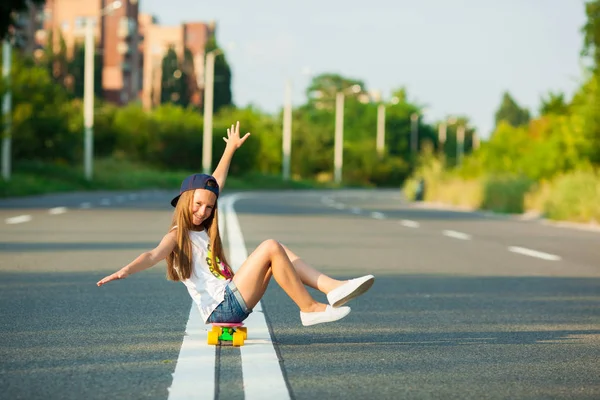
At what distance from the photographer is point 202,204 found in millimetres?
7211

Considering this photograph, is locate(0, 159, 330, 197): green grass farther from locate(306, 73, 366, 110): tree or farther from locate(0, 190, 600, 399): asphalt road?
locate(306, 73, 366, 110): tree

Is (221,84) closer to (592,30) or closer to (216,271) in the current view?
(592,30)

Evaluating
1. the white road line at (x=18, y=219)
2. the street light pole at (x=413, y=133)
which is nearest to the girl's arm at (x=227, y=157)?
the white road line at (x=18, y=219)

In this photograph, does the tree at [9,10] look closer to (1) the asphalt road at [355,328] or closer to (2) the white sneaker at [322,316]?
(1) the asphalt road at [355,328]

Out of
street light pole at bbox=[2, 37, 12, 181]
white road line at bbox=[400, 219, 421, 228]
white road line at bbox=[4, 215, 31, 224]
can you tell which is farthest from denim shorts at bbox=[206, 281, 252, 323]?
street light pole at bbox=[2, 37, 12, 181]

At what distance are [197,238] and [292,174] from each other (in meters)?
87.7

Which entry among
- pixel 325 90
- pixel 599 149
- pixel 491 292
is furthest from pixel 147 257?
pixel 325 90

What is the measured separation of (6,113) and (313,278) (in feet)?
110

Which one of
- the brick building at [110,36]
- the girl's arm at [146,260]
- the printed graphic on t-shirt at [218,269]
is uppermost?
the brick building at [110,36]

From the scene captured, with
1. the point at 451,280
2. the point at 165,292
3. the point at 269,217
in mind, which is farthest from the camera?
the point at 269,217

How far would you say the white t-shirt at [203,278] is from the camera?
287 inches

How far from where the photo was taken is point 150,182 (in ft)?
198

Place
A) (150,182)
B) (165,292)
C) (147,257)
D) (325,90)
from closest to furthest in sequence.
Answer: (147,257) → (165,292) → (150,182) → (325,90)

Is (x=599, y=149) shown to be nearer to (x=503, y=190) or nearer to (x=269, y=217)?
(x=503, y=190)
